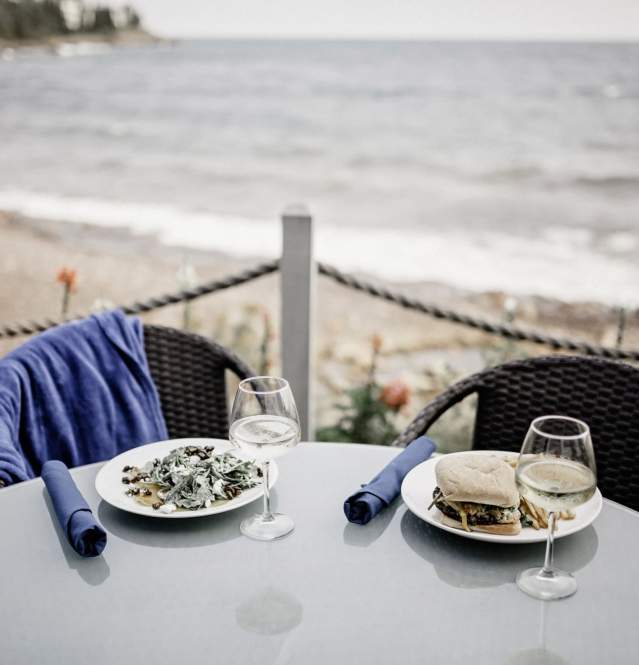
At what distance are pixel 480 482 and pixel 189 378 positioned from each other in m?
1.09

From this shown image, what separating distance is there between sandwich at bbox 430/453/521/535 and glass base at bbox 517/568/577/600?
0.07 metres

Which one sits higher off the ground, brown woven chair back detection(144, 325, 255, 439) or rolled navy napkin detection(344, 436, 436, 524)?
rolled navy napkin detection(344, 436, 436, 524)

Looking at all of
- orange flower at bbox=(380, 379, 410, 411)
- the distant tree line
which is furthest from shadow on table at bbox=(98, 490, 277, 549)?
the distant tree line

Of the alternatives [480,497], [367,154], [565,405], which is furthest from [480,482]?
[367,154]

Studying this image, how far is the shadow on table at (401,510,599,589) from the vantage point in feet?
3.63

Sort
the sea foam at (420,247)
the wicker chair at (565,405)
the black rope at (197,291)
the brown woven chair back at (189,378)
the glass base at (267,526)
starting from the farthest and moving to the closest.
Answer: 1. the sea foam at (420,247)
2. the black rope at (197,291)
3. the brown woven chair back at (189,378)
4. the wicker chair at (565,405)
5. the glass base at (267,526)

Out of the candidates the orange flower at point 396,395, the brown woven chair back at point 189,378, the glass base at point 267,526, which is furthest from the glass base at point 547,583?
the orange flower at point 396,395

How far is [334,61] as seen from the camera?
25.0 metres

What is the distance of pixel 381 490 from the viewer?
1.27 metres

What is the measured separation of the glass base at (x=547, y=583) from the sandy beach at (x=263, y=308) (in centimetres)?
331

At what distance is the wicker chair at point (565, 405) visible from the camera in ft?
5.84

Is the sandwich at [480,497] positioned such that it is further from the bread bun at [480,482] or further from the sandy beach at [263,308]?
the sandy beach at [263,308]

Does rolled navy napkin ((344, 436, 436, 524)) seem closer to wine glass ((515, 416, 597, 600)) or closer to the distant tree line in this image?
wine glass ((515, 416, 597, 600))

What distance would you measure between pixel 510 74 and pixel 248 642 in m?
→ 23.3
